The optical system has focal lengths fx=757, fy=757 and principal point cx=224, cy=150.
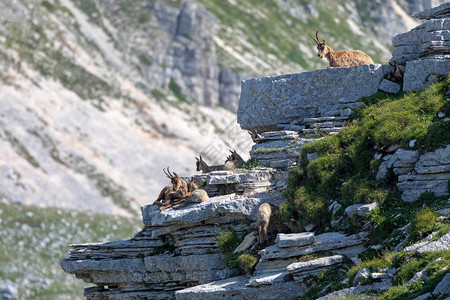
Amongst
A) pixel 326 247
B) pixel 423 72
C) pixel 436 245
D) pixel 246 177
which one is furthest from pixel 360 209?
pixel 423 72

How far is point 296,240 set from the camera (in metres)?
20.7

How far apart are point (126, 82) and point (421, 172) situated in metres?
95.4

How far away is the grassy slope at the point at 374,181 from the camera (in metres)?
19.1

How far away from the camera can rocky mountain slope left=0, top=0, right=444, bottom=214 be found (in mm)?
87250

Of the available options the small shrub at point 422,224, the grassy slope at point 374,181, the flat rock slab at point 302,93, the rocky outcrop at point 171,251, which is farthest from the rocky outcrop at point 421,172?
the flat rock slab at point 302,93

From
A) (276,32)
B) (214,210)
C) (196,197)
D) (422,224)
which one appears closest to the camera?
(422,224)

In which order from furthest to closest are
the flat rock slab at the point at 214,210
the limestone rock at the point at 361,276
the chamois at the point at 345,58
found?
the chamois at the point at 345,58 < the flat rock slab at the point at 214,210 < the limestone rock at the point at 361,276

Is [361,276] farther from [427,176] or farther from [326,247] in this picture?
[427,176]

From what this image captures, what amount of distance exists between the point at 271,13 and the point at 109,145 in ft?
220

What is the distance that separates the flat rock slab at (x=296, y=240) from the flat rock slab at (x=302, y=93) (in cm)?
672

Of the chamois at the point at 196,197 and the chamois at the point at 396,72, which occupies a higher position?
the chamois at the point at 396,72

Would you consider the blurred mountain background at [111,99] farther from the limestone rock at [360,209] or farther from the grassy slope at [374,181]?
the limestone rock at [360,209]

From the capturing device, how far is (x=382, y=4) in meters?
167

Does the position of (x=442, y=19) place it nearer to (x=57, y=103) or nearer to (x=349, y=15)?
(x=57, y=103)
